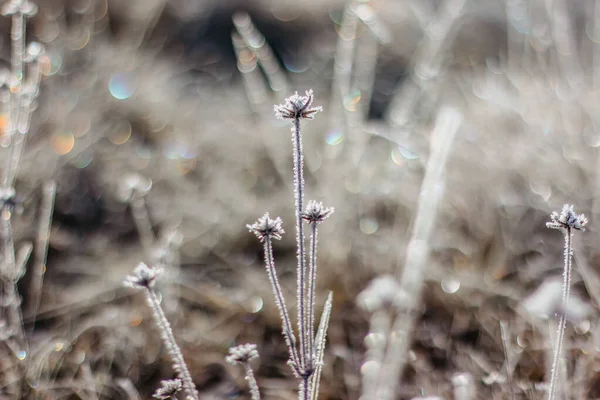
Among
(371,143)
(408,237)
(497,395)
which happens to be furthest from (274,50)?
(497,395)

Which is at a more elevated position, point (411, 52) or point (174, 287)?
point (411, 52)

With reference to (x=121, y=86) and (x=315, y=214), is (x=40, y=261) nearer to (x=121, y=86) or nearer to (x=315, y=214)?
(x=315, y=214)

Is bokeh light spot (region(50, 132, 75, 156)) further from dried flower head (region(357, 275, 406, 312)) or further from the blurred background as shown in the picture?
dried flower head (region(357, 275, 406, 312))

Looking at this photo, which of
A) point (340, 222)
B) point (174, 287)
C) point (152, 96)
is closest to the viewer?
point (174, 287)

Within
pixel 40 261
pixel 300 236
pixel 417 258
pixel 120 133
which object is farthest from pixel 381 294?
pixel 120 133

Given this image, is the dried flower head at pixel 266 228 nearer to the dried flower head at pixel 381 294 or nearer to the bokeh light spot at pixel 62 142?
the dried flower head at pixel 381 294

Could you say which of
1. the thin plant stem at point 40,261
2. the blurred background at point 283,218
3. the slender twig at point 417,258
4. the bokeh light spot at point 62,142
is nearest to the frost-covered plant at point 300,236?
the slender twig at point 417,258

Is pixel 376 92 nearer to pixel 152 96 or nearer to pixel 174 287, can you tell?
pixel 152 96

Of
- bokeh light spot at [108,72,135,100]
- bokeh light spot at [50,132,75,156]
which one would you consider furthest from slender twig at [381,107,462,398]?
bokeh light spot at [108,72,135,100]
